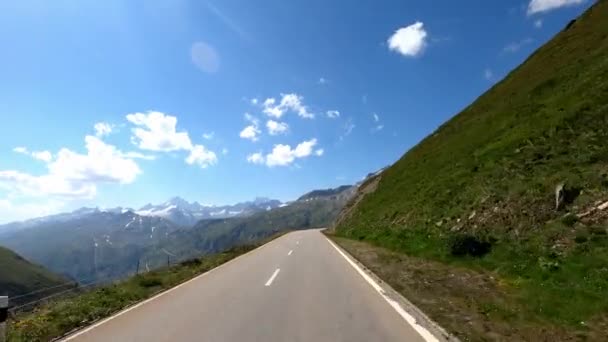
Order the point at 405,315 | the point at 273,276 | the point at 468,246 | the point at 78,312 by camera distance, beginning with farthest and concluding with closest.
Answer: the point at 273,276
the point at 468,246
the point at 78,312
the point at 405,315

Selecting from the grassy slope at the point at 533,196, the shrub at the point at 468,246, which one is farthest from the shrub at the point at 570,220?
the shrub at the point at 468,246

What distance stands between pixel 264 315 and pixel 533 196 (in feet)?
39.3

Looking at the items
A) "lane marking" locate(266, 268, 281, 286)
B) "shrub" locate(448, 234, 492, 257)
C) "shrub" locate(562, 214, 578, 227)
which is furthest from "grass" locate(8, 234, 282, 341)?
"shrub" locate(562, 214, 578, 227)

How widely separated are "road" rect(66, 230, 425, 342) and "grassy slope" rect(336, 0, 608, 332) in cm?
341

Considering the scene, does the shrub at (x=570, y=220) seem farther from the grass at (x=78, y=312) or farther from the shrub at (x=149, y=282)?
the shrub at (x=149, y=282)

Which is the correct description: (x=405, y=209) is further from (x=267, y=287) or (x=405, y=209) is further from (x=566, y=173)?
(x=267, y=287)

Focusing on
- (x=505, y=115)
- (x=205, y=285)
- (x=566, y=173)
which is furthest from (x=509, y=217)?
(x=505, y=115)

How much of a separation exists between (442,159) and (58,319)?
110 ft

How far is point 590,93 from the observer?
80.5 feet

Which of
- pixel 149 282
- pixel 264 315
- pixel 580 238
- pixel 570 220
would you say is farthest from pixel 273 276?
pixel 580 238

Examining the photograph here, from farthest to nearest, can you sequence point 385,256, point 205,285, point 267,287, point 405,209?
1. point 405,209
2. point 385,256
3. point 205,285
4. point 267,287

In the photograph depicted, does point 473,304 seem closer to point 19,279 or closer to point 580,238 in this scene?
point 580,238

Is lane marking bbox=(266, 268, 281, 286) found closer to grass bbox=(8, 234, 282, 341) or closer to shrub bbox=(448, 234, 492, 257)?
grass bbox=(8, 234, 282, 341)

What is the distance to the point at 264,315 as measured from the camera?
1055 cm
